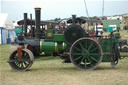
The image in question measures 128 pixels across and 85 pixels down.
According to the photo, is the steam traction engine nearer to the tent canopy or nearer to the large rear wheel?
the large rear wheel

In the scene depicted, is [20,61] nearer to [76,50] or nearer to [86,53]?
[76,50]

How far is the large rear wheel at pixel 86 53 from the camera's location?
640 centimetres

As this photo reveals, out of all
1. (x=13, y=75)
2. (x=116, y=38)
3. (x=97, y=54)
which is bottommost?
(x=13, y=75)

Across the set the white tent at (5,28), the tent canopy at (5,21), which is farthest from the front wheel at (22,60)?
the tent canopy at (5,21)

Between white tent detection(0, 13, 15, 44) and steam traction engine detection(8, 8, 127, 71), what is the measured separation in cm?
1572

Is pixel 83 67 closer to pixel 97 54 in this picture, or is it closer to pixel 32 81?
pixel 97 54

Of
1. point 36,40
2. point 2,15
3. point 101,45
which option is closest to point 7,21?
point 2,15

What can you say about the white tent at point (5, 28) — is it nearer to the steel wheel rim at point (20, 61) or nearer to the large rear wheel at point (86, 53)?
the steel wheel rim at point (20, 61)

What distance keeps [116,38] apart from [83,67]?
1343mm

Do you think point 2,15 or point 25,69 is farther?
point 2,15

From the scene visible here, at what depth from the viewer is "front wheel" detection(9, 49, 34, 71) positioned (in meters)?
6.49

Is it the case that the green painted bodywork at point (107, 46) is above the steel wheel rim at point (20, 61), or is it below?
above

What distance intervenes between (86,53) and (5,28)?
17.4 meters

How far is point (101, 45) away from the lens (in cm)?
669
